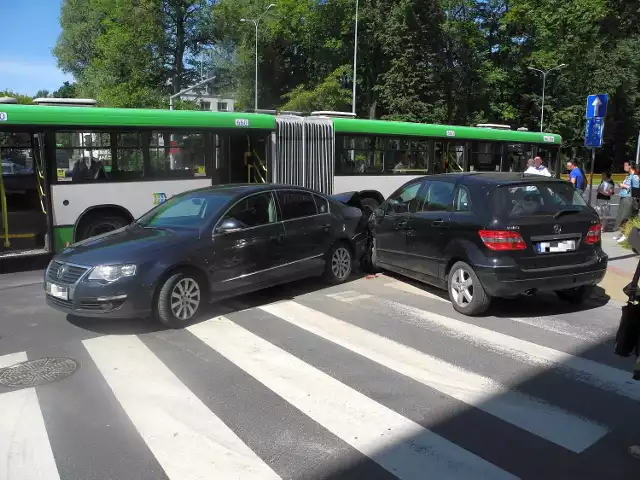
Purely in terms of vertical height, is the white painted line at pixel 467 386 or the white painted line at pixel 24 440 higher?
the white painted line at pixel 467 386

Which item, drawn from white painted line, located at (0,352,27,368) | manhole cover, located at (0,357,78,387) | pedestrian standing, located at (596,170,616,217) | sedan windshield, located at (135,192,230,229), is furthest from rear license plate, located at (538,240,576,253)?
pedestrian standing, located at (596,170,616,217)

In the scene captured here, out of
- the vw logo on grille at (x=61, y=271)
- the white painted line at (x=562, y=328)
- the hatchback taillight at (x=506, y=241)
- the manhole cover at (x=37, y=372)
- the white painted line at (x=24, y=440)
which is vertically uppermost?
the hatchback taillight at (x=506, y=241)

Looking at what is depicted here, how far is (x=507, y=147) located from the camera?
58.5 feet

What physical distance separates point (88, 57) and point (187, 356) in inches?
2039

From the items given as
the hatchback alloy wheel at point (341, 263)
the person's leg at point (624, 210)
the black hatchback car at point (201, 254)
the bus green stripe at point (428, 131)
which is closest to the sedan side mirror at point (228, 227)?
the black hatchback car at point (201, 254)

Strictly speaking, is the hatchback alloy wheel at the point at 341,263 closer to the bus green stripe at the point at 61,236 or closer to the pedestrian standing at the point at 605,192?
the bus green stripe at the point at 61,236

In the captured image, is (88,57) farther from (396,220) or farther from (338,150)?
(396,220)

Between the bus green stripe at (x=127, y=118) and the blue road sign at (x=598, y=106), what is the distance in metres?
6.51

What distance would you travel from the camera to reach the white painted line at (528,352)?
5.00 metres

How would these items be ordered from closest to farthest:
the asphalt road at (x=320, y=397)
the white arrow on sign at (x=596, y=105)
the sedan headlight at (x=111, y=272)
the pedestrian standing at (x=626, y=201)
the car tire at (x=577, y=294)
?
the asphalt road at (x=320, y=397) → the sedan headlight at (x=111, y=272) → the car tire at (x=577, y=294) → the white arrow on sign at (x=596, y=105) → the pedestrian standing at (x=626, y=201)

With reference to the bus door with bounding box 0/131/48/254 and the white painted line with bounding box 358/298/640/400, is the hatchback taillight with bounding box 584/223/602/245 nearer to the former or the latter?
the white painted line with bounding box 358/298/640/400

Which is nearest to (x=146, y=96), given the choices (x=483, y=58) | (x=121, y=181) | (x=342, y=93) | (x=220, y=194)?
(x=342, y=93)

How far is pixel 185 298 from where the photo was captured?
21.6 ft

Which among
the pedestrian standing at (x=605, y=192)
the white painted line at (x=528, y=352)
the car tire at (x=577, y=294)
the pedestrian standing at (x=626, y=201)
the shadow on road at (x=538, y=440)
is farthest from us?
the pedestrian standing at (x=605, y=192)
